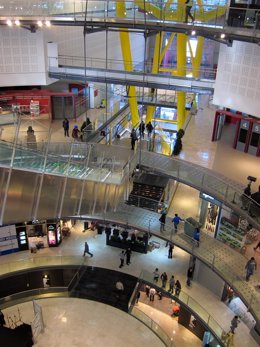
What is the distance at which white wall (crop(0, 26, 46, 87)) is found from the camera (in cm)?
2023

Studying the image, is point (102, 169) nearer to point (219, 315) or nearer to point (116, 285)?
point (116, 285)

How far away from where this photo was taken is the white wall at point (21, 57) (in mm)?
20234

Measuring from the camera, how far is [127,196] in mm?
18922

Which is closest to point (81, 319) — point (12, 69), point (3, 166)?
point (3, 166)

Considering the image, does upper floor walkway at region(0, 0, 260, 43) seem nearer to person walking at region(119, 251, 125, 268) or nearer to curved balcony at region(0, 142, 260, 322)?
curved balcony at region(0, 142, 260, 322)

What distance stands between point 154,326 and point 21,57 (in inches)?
638

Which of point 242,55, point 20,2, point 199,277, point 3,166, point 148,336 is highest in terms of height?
point 20,2

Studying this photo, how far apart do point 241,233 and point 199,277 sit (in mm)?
3575

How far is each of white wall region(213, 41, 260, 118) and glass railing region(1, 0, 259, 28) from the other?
131 centimetres

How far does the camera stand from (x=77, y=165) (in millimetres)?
14484

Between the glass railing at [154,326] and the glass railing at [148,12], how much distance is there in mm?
13664

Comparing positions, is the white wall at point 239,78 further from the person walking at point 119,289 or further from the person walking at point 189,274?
the person walking at point 119,289

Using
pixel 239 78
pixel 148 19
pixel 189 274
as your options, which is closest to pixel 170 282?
pixel 189 274

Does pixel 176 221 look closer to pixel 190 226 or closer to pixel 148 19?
pixel 190 226
